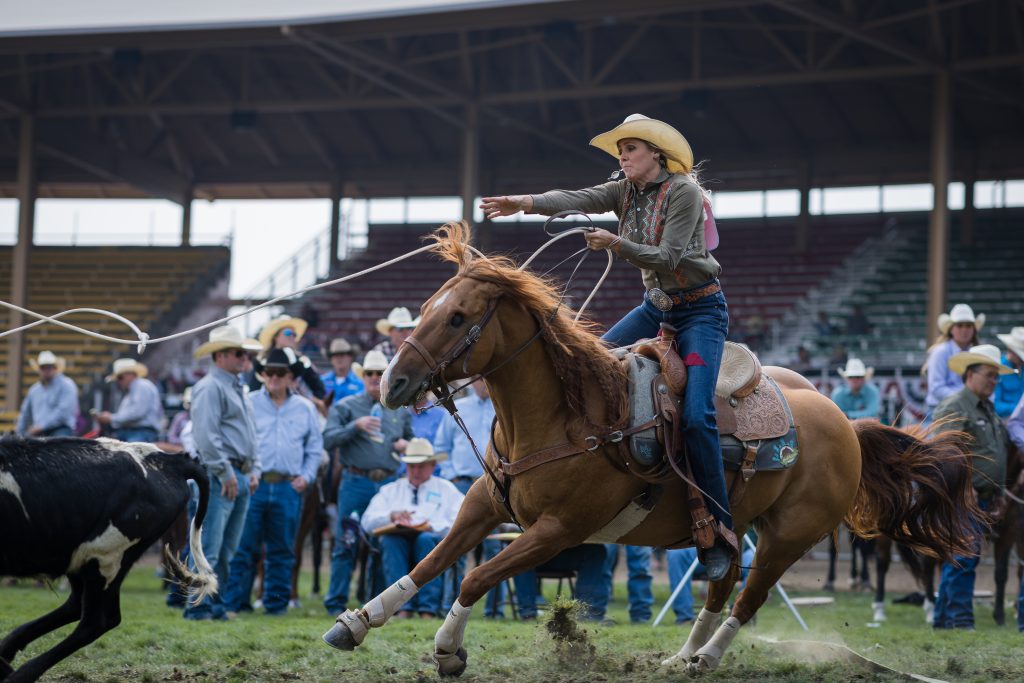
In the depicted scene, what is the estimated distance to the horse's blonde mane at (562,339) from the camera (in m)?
5.85

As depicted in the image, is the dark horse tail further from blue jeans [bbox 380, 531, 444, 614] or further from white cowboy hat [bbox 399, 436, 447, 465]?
white cowboy hat [bbox 399, 436, 447, 465]

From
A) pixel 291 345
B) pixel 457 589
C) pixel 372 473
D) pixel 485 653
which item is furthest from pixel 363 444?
pixel 485 653

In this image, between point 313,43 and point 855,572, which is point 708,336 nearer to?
point 855,572

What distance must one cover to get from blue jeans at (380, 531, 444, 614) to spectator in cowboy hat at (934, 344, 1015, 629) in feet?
13.9

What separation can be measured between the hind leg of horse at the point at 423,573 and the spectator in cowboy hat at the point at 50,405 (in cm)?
944

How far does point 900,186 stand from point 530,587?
2055 cm

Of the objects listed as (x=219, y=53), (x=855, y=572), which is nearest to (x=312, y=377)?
(x=855, y=572)

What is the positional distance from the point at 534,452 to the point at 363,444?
5.36 m

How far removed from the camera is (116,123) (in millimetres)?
28422

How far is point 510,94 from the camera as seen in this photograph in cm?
2238

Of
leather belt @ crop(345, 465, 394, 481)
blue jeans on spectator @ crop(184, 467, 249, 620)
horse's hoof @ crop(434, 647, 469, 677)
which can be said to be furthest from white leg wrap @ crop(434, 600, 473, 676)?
leather belt @ crop(345, 465, 394, 481)

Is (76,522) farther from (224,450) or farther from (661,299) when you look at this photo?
(224,450)

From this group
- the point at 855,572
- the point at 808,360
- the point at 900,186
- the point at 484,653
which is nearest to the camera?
the point at 484,653

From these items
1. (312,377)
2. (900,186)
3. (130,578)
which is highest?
(900,186)
